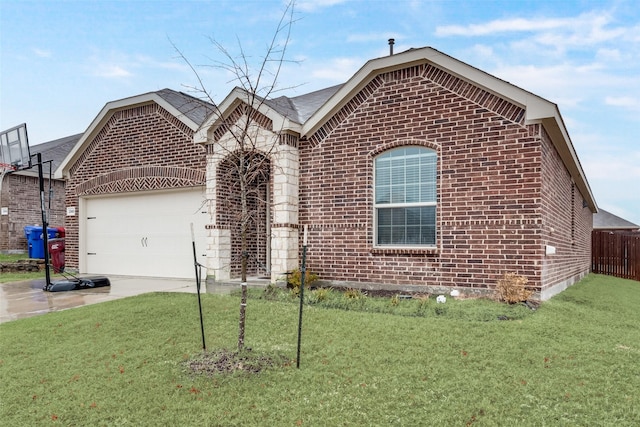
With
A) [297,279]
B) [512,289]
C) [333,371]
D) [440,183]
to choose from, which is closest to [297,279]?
[297,279]

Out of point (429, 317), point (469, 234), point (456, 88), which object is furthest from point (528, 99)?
point (429, 317)

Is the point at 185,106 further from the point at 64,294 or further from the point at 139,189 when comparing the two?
the point at 64,294

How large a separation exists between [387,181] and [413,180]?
530mm

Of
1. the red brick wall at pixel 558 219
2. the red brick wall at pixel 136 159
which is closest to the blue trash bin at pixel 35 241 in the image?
the red brick wall at pixel 136 159

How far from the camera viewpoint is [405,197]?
8641 mm

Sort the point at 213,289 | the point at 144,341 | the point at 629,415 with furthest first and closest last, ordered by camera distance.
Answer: the point at 213,289 → the point at 144,341 → the point at 629,415

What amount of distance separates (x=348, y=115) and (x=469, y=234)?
3466 millimetres

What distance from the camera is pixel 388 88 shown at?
8828mm

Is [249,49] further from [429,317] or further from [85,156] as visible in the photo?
[85,156]

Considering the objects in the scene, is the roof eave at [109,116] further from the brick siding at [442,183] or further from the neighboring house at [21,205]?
the neighboring house at [21,205]

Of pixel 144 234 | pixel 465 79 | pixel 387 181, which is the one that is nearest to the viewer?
pixel 465 79

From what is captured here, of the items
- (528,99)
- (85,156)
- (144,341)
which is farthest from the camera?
(85,156)

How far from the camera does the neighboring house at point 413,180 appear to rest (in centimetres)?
764

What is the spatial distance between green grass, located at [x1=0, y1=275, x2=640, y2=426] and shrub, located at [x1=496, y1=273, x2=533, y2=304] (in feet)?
1.22
